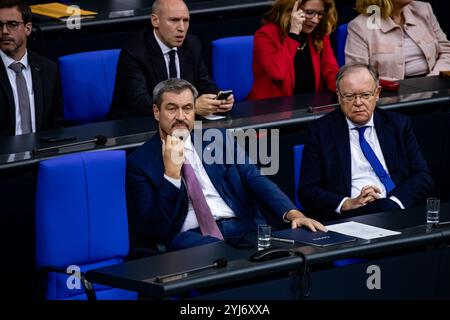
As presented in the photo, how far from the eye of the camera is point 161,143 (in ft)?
14.3

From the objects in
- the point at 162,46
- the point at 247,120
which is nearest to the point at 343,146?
the point at 247,120

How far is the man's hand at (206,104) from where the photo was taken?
5105 millimetres

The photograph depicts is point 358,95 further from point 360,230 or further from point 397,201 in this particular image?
point 360,230

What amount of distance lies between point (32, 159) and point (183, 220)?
0.63m

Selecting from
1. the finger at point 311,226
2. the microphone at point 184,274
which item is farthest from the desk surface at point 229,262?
the finger at point 311,226

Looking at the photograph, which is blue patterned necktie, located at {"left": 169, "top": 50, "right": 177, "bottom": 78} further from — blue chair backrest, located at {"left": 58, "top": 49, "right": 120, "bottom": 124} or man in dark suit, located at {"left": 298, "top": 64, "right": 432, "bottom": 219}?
man in dark suit, located at {"left": 298, "top": 64, "right": 432, "bottom": 219}

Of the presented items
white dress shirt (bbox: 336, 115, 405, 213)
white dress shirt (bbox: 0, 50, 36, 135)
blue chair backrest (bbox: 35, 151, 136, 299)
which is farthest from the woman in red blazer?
blue chair backrest (bbox: 35, 151, 136, 299)

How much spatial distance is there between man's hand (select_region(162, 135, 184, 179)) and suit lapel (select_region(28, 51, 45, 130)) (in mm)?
1120

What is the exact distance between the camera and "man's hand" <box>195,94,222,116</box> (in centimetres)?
511

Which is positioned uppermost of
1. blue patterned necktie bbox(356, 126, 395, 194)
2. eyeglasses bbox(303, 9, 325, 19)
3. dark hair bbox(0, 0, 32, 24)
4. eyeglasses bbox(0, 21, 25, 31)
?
dark hair bbox(0, 0, 32, 24)

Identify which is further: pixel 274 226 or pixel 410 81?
pixel 410 81

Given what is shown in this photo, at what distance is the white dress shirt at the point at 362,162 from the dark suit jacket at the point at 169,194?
1.53 ft

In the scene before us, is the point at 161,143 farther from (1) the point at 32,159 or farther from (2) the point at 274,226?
(2) the point at 274,226
